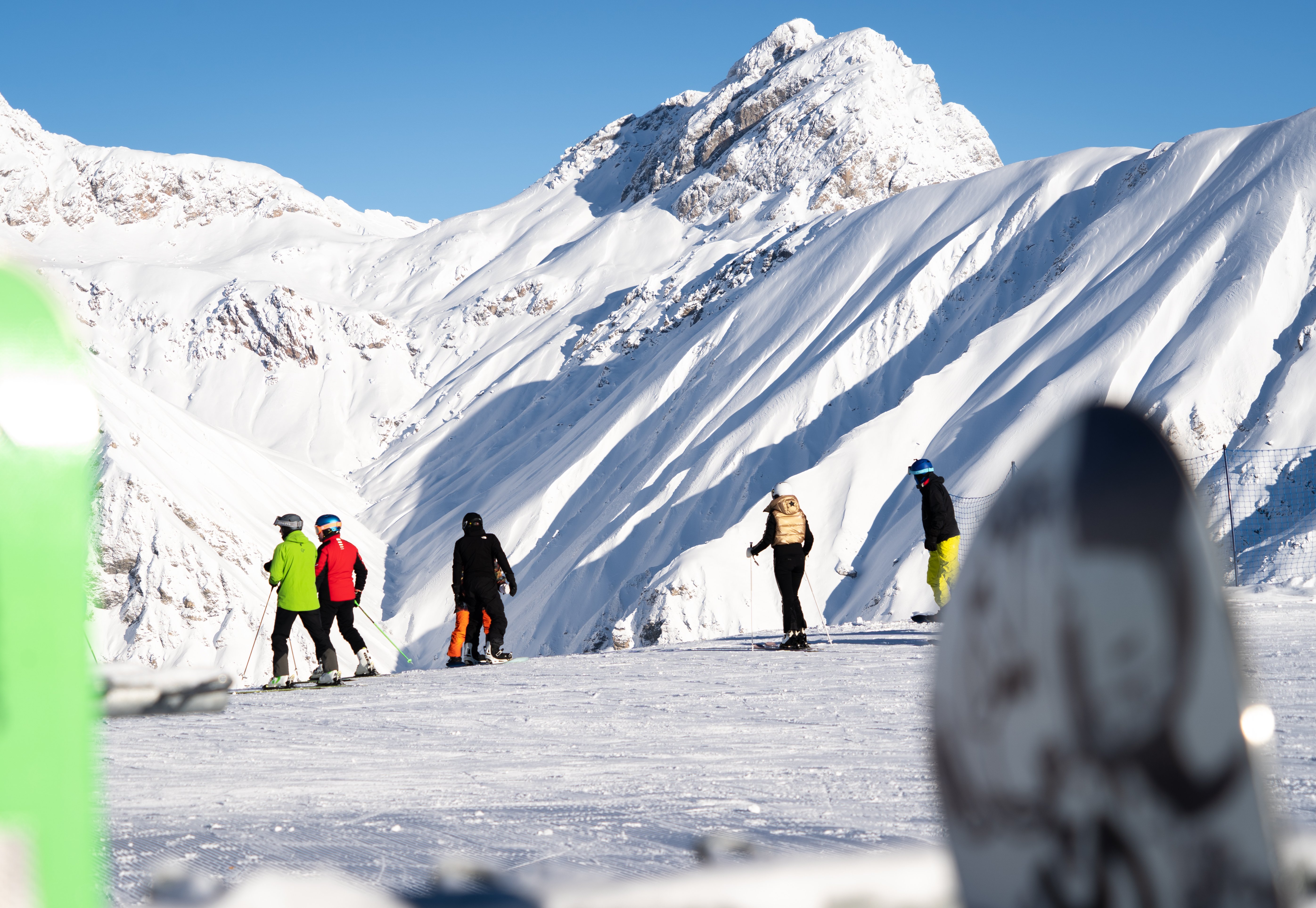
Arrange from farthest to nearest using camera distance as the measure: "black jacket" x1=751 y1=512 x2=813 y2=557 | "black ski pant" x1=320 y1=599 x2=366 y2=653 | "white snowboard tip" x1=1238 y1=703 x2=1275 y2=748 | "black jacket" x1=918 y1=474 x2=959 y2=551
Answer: "black jacket" x1=751 y1=512 x2=813 y2=557 → "black ski pant" x1=320 y1=599 x2=366 y2=653 → "black jacket" x1=918 y1=474 x2=959 y2=551 → "white snowboard tip" x1=1238 y1=703 x2=1275 y2=748

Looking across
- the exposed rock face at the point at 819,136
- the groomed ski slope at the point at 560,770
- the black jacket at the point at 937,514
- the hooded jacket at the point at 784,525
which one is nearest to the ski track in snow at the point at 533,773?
the groomed ski slope at the point at 560,770

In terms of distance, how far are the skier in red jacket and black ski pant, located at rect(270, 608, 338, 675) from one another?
99 millimetres

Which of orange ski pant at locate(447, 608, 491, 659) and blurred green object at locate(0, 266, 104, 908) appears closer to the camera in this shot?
blurred green object at locate(0, 266, 104, 908)

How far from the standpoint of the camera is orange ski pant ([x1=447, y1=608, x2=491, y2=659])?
12016 millimetres

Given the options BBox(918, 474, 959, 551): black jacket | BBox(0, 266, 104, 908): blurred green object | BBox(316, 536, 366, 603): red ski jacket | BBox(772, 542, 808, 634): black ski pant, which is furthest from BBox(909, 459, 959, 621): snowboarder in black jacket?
BBox(0, 266, 104, 908): blurred green object

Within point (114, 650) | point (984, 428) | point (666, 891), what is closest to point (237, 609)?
point (114, 650)

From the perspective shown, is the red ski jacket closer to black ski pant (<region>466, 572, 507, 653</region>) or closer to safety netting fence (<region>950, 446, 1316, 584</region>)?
black ski pant (<region>466, 572, 507, 653</region>)

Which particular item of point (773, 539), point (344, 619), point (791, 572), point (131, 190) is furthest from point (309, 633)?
point (131, 190)

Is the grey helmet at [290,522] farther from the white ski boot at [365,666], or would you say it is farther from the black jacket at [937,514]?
the black jacket at [937,514]

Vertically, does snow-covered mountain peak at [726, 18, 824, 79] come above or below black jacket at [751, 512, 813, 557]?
above

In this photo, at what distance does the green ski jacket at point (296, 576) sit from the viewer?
387 inches

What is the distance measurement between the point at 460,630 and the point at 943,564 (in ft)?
17.8

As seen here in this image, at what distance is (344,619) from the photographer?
33.8 ft

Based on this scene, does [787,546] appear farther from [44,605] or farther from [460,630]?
[44,605]
